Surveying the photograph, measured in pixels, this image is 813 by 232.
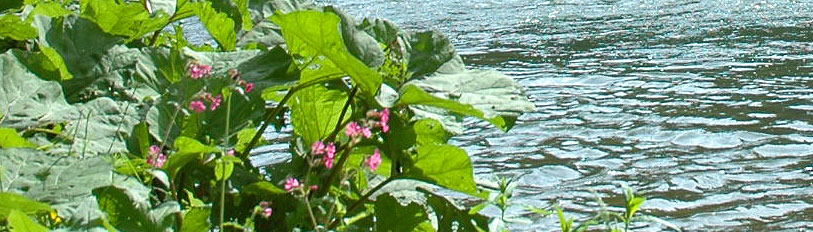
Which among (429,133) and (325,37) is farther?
(429,133)

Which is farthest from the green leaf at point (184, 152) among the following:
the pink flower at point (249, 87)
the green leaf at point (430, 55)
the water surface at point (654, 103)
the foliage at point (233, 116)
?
the water surface at point (654, 103)

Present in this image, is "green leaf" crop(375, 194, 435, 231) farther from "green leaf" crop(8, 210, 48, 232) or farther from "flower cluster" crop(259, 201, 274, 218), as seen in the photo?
"green leaf" crop(8, 210, 48, 232)

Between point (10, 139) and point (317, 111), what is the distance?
48cm

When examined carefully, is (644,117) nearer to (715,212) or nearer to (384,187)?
(715,212)

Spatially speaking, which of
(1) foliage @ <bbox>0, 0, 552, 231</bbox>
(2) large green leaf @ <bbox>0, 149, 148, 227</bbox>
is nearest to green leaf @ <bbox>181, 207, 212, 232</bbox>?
(1) foliage @ <bbox>0, 0, 552, 231</bbox>

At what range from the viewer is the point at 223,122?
1.82 metres

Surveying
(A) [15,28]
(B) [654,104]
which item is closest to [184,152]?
(A) [15,28]

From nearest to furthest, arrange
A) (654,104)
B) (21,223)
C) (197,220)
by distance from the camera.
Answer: (21,223)
(197,220)
(654,104)

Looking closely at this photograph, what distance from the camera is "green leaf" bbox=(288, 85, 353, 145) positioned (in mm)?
Result: 1952

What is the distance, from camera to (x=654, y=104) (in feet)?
21.5

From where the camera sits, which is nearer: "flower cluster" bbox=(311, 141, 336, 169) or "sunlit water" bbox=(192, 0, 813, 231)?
"flower cluster" bbox=(311, 141, 336, 169)

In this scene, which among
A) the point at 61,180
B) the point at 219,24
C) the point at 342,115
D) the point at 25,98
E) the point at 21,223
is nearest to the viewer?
the point at 21,223

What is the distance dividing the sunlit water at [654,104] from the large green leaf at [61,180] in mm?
2773

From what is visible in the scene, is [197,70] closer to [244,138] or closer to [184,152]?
[184,152]
